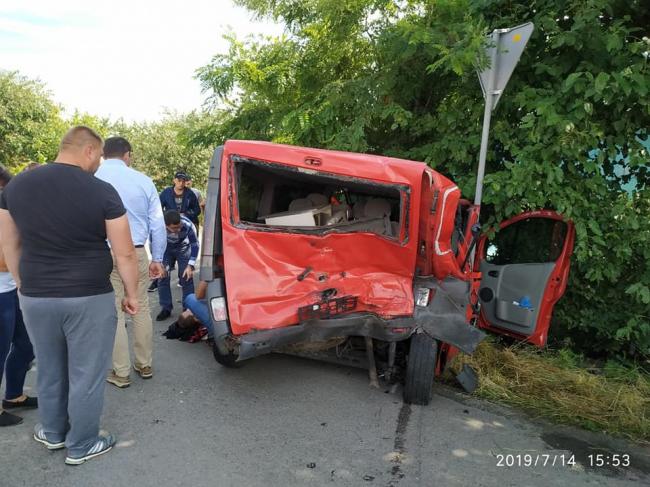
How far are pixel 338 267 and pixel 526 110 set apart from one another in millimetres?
2682

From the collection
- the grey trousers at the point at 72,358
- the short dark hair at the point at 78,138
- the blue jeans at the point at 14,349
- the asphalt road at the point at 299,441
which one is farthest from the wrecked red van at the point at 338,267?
the blue jeans at the point at 14,349

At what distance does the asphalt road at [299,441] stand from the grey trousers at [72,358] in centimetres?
23

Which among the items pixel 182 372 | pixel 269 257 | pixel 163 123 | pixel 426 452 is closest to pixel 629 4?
pixel 269 257

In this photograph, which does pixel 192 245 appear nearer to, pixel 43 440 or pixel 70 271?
pixel 43 440

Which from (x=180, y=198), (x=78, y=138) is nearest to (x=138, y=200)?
(x=78, y=138)

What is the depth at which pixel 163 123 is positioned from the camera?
75.5ft

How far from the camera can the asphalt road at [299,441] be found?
2885 millimetres

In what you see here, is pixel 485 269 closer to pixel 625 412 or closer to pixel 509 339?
pixel 509 339

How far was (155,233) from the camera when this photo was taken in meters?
4.17

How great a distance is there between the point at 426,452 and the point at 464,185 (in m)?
3.05

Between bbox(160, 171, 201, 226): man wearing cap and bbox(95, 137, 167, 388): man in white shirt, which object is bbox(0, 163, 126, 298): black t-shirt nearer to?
bbox(95, 137, 167, 388): man in white shirt

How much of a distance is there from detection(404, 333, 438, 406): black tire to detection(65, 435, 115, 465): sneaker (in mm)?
2163

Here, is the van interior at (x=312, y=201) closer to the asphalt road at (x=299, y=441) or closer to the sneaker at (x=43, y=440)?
the asphalt road at (x=299, y=441)

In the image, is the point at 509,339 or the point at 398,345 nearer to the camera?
the point at 398,345
